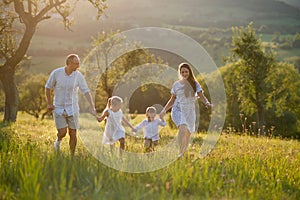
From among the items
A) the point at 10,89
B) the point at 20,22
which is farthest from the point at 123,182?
the point at 20,22

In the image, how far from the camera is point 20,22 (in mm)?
21438

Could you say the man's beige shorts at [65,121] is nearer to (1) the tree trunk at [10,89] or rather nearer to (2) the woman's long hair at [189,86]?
(2) the woman's long hair at [189,86]

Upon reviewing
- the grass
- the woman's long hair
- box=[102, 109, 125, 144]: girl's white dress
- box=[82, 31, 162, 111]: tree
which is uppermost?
box=[82, 31, 162, 111]: tree

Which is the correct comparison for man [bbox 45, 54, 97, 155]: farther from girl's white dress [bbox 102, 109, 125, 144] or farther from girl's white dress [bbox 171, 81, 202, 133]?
girl's white dress [bbox 171, 81, 202, 133]

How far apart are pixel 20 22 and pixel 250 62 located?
19.0m

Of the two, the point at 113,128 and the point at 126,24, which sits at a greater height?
the point at 126,24

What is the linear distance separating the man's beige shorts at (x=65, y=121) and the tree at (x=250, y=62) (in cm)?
2484

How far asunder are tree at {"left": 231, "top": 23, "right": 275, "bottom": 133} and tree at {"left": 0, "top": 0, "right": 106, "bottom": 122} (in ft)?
50.3

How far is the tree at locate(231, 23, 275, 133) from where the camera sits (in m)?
32.9

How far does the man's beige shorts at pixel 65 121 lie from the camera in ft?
30.7

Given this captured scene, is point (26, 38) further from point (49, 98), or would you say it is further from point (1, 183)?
point (1, 183)

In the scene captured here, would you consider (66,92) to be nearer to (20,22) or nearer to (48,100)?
(48,100)

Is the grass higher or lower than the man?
lower

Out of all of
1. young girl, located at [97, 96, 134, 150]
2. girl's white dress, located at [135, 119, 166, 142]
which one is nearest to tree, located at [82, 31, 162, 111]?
girl's white dress, located at [135, 119, 166, 142]
